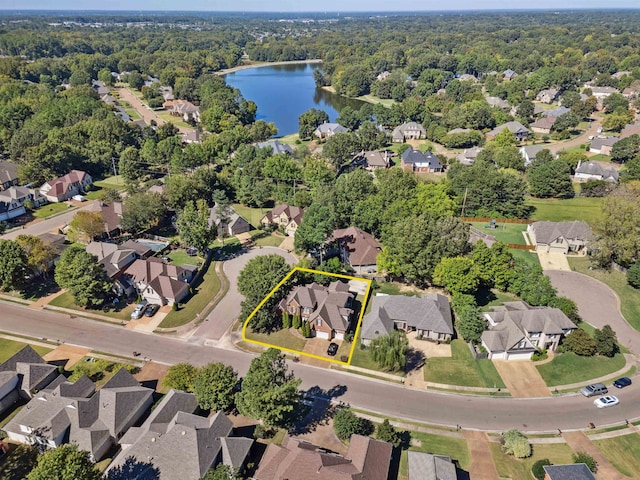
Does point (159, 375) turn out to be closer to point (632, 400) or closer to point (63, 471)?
point (63, 471)

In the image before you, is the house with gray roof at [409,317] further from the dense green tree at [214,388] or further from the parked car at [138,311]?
the parked car at [138,311]

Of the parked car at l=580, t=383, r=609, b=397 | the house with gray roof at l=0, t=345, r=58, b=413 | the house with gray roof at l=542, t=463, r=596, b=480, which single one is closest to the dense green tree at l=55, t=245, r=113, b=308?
the house with gray roof at l=0, t=345, r=58, b=413

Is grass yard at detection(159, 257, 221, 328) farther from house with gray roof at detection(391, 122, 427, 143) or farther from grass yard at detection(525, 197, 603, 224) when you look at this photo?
house with gray roof at detection(391, 122, 427, 143)

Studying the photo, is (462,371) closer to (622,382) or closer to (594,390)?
(594,390)

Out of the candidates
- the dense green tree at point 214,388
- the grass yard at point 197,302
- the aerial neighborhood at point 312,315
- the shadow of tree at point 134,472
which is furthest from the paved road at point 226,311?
the shadow of tree at point 134,472

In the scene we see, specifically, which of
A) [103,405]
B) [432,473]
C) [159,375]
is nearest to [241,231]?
[159,375]

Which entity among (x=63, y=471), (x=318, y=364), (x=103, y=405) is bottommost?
(x=318, y=364)
